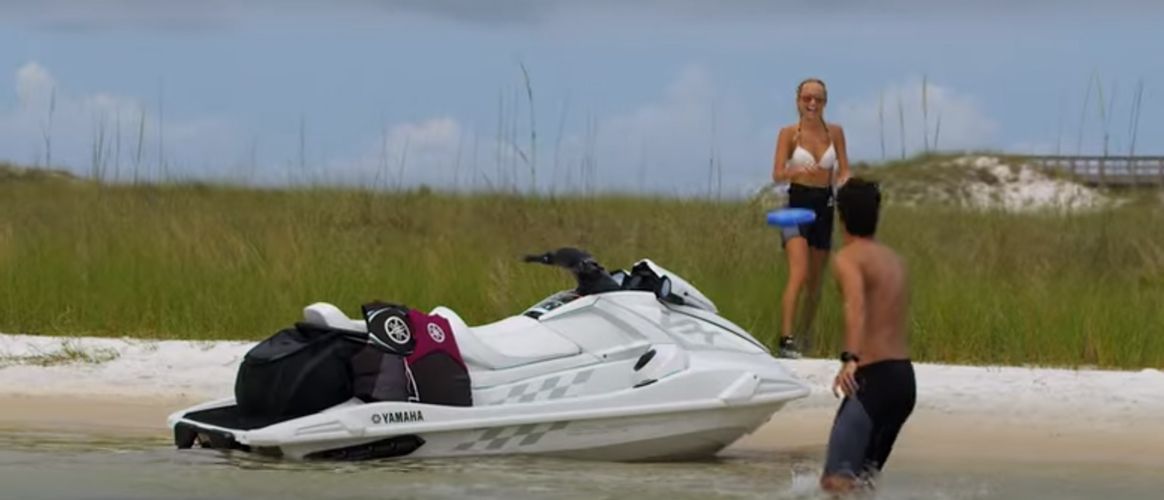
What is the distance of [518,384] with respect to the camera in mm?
7801

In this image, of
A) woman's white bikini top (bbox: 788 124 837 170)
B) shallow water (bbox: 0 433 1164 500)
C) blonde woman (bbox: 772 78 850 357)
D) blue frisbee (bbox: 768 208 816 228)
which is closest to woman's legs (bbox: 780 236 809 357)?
blonde woman (bbox: 772 78 850 357)

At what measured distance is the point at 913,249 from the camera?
16.2 meters

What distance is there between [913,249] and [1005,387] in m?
5.97

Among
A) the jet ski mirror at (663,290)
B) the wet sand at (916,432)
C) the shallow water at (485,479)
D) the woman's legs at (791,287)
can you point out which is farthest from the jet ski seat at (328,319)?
the woman's legs at (791,287)

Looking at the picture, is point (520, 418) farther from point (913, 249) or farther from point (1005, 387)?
point (913, 249)

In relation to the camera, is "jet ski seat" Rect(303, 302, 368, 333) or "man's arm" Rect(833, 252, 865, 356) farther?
"jet ski seat" Rect(303, 302, 368, 333)

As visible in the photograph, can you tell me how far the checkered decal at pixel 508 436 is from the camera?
25.5 feet

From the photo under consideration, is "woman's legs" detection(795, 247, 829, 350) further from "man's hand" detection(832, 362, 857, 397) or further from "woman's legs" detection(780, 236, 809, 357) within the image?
"man's hand" detection(832, 362, 857, 397)

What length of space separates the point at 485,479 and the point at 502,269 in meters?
5.10

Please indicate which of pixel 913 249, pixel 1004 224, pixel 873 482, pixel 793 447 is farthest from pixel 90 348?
pixel 1004 224

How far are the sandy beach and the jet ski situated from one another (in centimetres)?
111

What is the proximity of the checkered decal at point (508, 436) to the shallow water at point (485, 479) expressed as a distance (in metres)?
0.06

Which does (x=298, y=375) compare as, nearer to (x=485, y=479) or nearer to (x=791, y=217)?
(x=485, y=479)

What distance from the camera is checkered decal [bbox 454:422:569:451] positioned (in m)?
7.79
